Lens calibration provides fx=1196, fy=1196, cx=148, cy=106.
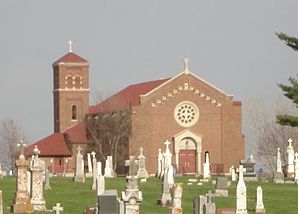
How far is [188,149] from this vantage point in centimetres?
9319

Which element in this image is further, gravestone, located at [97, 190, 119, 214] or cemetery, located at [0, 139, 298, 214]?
cemetery, located at [0, 139, 298, 214]

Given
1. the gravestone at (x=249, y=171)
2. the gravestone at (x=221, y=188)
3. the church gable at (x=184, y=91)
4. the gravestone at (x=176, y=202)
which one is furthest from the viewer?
the church gable at (x=184, y=91)

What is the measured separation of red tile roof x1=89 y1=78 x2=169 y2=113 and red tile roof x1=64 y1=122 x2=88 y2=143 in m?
1.72

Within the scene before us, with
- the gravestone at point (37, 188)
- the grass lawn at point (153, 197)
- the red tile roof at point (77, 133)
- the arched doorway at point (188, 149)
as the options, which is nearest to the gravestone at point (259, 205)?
the grass lawn at point (153, 197)

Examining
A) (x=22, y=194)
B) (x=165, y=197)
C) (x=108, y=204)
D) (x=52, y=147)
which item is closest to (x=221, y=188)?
(x=165, y=197)

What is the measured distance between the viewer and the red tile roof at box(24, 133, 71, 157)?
9588 centimetres

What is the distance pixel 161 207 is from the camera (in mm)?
38438

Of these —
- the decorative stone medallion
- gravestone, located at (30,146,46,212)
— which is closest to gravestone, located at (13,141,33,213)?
gravestone, located at (30,146,46,212)

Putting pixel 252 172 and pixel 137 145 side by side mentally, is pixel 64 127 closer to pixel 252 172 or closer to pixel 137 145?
pixel 137 145

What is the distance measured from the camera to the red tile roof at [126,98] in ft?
314

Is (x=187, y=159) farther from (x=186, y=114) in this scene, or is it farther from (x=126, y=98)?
(x=126, y=98)

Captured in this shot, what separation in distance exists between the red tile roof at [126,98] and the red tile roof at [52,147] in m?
3.93

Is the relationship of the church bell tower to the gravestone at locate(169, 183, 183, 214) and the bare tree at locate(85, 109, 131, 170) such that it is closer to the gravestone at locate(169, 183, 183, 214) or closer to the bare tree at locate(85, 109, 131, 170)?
the bare tree at locate(85, 109, 131, 170)

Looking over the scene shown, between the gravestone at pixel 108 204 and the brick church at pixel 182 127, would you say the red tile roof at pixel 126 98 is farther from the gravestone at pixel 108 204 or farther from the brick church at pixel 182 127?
the gravestone at pixel 108 204
